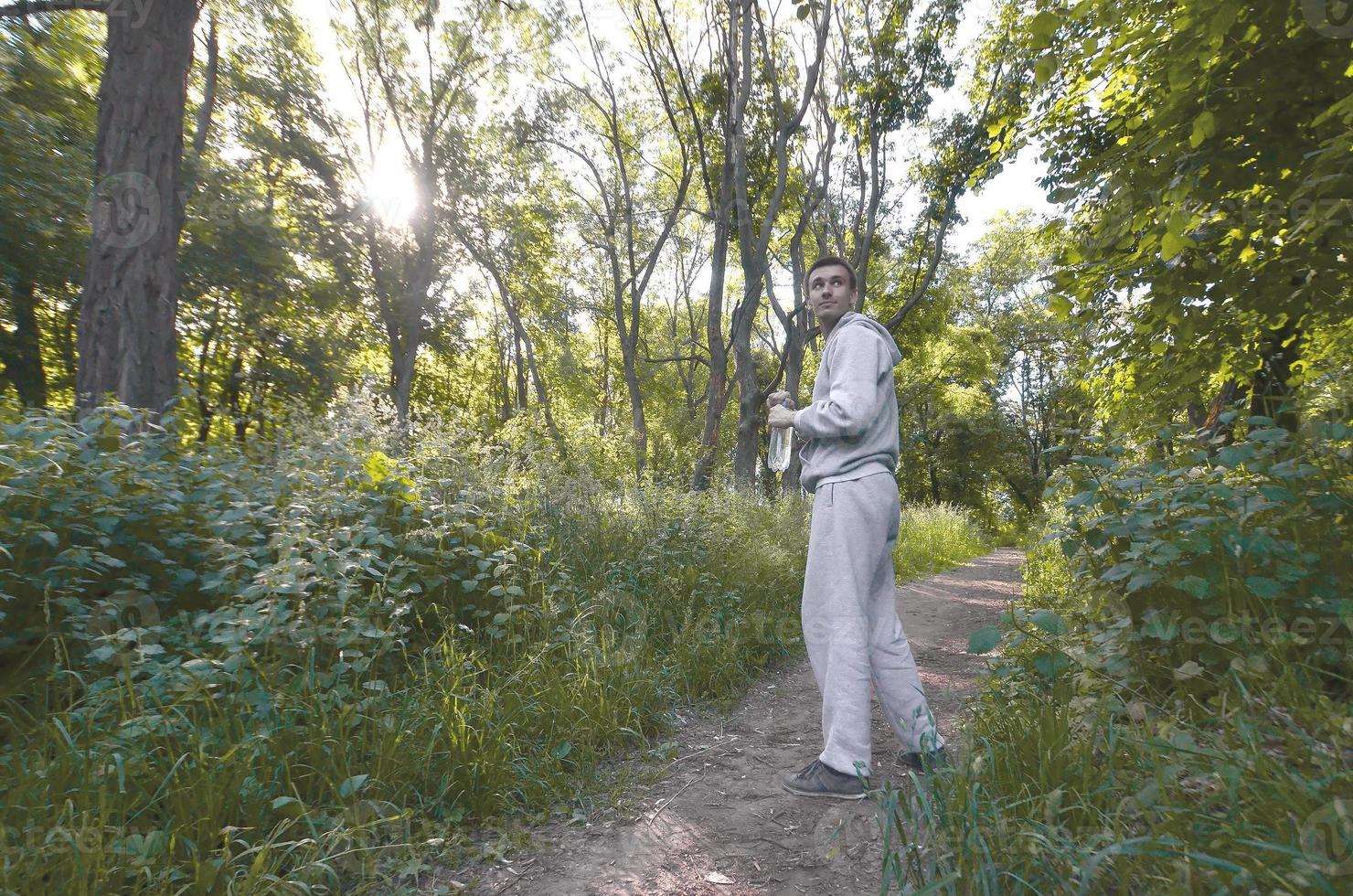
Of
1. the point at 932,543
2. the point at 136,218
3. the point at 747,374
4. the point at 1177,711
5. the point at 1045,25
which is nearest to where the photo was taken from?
the point at 1177,711

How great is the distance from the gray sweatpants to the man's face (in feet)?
2.82

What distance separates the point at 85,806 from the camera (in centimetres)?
201

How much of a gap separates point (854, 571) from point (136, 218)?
21.6 feet

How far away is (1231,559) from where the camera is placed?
2.44 m

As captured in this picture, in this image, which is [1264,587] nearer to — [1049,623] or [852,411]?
[1049,623]

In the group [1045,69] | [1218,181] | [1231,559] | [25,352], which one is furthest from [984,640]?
[25,352]

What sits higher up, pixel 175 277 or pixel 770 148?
pixel 770 148

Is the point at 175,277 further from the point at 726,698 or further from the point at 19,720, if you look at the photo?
the point at 726,698

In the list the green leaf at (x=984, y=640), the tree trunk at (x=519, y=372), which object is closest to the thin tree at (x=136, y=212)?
the green leaf at (x=984, y=640)

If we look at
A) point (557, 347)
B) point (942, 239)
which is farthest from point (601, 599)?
point (557, 347)

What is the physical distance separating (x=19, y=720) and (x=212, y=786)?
3.13 feet

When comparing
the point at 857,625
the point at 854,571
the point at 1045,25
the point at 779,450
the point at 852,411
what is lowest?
the point at 857,625

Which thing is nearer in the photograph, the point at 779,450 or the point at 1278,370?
the point at 779,450

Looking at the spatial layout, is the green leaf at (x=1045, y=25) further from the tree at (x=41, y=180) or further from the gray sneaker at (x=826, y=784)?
the tree at (x=41, y=180)
